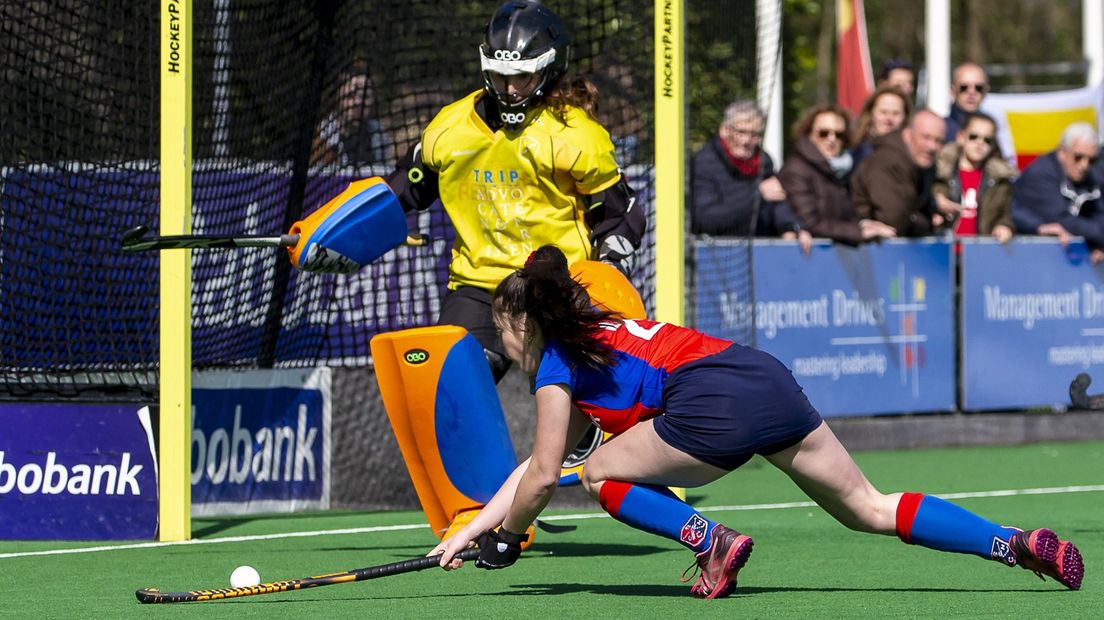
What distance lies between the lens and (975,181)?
12305 mm

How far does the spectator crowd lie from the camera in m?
10.9

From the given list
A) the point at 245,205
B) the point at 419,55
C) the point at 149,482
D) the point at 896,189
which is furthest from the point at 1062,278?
the point at 149,482

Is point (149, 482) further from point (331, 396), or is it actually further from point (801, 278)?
point (801, 278)

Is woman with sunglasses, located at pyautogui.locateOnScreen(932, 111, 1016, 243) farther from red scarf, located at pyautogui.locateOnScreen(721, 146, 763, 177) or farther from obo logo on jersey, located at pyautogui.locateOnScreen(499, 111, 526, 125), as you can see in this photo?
obo logo on jersey, located at pyautogui.locateOnScreen(499, 111, 526, 125)

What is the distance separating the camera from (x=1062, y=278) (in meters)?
12.0

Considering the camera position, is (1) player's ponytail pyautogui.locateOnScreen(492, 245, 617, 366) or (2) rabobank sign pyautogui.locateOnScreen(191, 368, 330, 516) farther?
(2) rabobank sign pyautogui.locateOnScreen(191, 368, 330, 516)

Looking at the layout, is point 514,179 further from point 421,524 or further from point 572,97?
point 421,524

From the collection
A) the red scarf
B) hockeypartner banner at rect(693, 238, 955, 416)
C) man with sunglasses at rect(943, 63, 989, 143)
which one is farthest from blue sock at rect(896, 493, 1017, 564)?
man with sunglasses at rect(943, 63, 989, 143)

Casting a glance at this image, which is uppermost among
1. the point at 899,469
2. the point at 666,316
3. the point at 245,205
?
the point at 245,205

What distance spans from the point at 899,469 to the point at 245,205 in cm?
390

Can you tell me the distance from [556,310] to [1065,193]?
7640 mm

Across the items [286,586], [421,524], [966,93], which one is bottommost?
[421,524]

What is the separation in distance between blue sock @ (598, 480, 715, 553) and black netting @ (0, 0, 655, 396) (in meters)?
2.83

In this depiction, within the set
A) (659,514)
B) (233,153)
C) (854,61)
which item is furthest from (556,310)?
(854,61)
